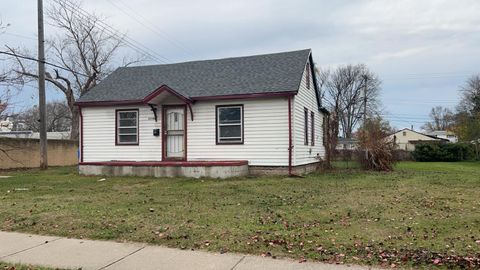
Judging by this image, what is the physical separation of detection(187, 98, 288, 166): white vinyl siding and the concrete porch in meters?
0.61

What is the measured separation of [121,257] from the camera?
18.3 ft

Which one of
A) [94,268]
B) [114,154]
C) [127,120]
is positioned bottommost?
[94,268]

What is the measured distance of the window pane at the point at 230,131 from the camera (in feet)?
53.2

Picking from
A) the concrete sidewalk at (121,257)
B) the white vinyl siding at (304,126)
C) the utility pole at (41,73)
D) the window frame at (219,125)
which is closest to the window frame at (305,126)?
the white vinyl siding at (304,126)

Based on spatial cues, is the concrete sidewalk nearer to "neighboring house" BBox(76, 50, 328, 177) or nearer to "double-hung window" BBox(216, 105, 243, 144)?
"neighboring house" BBox(76, 50, 328, 177)

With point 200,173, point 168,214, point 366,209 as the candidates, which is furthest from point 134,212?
point 200,173

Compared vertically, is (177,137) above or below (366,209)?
above

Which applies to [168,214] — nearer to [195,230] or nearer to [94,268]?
[195,230]

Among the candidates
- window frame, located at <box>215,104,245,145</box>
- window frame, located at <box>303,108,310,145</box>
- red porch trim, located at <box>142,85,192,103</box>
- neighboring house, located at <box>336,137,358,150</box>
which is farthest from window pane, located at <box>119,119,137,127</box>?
neighboring house, located at <box>336,137,358,150</box>

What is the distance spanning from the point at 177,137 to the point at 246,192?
682cm

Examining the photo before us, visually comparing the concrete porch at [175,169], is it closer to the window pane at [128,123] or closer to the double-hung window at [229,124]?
the double-hung window at [229,124]

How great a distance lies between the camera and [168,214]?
26.0ft

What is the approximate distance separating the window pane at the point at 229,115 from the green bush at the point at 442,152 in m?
25.6

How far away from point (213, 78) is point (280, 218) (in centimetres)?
1111
